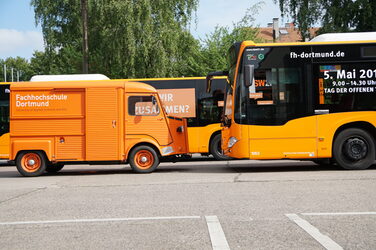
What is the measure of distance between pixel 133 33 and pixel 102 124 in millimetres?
12963

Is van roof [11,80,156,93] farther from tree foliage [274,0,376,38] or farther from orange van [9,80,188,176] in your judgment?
tree foliage [274,0,376,38]

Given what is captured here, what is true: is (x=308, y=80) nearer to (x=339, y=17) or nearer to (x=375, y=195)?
(x=375, y=195)

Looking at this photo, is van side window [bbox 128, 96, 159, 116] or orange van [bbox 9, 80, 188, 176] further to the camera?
van side window [bbox 128, 96, 159, 116]

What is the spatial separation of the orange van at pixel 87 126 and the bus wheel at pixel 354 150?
14.5 ft

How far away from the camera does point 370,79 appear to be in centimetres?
1199

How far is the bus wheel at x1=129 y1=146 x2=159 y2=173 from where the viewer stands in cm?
1287

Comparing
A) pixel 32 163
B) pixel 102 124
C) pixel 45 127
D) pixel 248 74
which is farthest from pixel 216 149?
pixel 32 163

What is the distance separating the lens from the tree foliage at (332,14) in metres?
22.5

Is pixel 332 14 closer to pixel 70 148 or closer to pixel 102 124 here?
pixel 102 124

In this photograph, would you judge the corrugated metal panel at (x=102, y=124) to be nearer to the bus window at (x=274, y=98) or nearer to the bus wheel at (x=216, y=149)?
the bus window at (x=274, y=98)

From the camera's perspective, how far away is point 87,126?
1298 cm

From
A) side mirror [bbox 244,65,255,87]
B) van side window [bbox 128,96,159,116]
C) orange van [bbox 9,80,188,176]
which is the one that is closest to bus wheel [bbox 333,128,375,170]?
side mirror [bbox 244,65,255,87]

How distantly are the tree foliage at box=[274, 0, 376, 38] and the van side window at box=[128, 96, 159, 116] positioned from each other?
13.0 meters

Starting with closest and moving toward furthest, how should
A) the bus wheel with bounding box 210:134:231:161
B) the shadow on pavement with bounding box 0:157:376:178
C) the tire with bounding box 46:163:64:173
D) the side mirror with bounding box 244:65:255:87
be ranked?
the side mirror with bounding box 244:65:255:87 < the shadow on pavement with bounding box 0:157:376:178 < the tire with bounding box 46:163:64:173 < the bus wheel with bounding box 210:134:231:161
